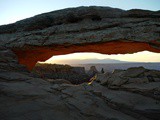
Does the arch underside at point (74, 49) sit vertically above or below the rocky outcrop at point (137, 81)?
above

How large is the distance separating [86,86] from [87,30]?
4.36m

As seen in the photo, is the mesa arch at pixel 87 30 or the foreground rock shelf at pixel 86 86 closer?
the foreground rock shelf at pixel 86 86

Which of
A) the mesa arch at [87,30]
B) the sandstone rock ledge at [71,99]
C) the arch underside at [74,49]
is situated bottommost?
the sandstone rock ledge at [71,99]

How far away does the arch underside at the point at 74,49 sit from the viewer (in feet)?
39.1

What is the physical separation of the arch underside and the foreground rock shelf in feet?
0.30

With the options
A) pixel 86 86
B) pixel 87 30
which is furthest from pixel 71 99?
pixel 87 30

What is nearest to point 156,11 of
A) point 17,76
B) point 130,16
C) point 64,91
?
point 130,16

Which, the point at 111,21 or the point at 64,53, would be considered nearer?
the point at 111,21

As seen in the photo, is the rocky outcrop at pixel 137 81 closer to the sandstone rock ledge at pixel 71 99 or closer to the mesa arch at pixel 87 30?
the sandstone rock ledge at pixel 71 99

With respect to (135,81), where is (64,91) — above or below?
below

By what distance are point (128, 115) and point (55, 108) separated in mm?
3913

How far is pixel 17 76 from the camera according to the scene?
34.5 feet

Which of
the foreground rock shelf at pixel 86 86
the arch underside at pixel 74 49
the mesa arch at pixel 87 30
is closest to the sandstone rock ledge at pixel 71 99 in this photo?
the foreground rock shelf at pixel 86 86

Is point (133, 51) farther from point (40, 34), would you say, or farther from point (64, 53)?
point (40, 34)
